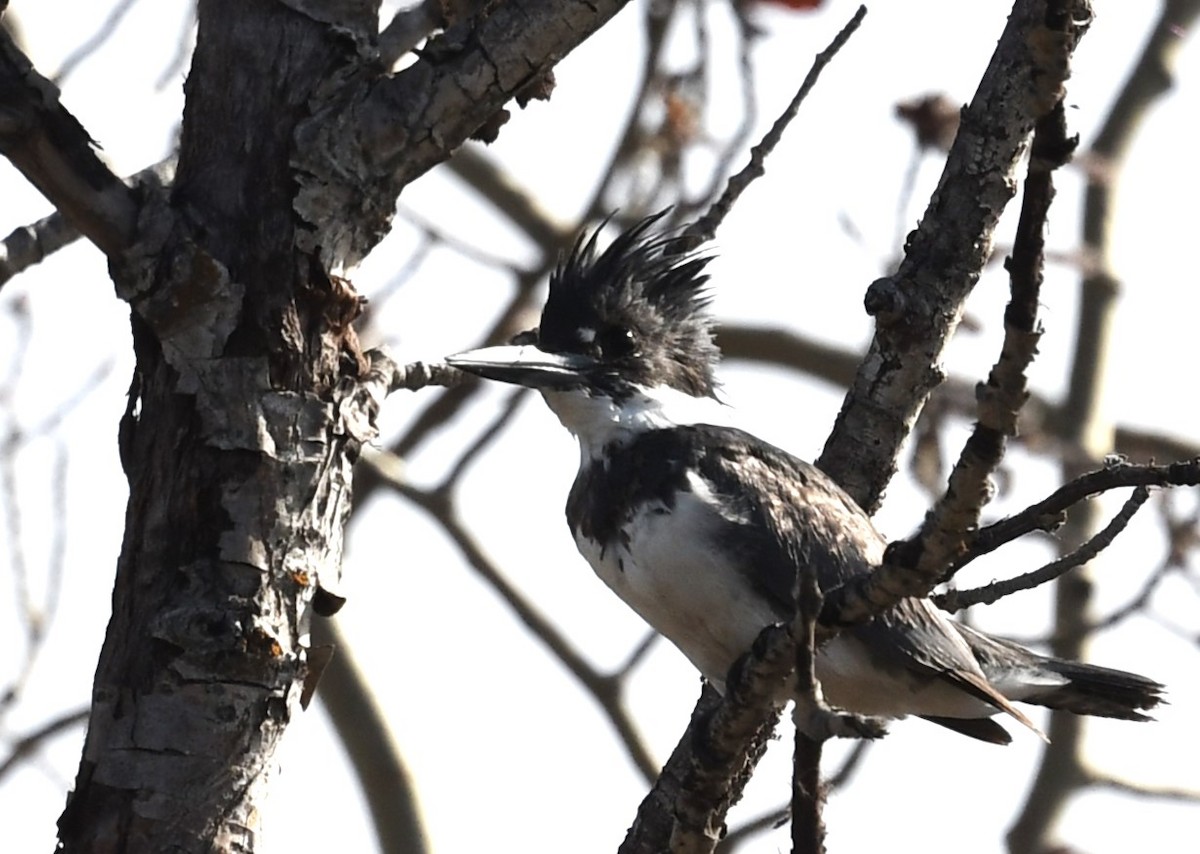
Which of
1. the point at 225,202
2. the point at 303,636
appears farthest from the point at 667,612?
the point at 225,202

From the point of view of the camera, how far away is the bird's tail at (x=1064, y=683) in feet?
14.3

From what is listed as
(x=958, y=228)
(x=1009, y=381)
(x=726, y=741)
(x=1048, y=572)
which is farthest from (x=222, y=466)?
(x=958, y=228)

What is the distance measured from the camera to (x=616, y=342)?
4.77m

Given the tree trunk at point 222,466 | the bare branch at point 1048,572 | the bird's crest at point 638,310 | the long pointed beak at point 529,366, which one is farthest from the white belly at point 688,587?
the tree trunk at point 222,466

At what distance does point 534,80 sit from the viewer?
3.21 metres

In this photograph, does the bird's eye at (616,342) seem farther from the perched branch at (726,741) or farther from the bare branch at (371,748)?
the bare branch at (371,748)

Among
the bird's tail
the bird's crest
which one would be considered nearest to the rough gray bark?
the bird's crest

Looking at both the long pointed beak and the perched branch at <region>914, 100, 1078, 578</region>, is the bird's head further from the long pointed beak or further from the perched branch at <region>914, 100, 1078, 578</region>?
the perched branch at <region>914, 100, 1078, 578</region>

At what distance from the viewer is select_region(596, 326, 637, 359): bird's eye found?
187 inches

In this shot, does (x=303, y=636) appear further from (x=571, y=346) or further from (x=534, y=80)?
(x=571, y=346)

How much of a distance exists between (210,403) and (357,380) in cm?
31

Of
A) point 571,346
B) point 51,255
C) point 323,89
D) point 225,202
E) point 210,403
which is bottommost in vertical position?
point 210,403

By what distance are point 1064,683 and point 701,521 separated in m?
1.19

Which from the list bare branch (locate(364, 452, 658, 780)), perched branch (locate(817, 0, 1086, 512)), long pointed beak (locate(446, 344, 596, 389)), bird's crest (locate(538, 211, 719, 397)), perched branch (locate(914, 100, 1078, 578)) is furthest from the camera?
bare branch (locate(364, 452, 658, 780))
